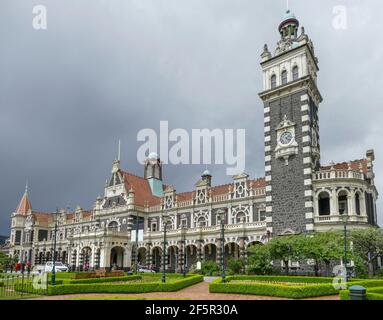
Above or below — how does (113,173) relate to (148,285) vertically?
above

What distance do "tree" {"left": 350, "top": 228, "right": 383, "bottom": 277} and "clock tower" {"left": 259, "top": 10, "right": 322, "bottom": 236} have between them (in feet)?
19.9

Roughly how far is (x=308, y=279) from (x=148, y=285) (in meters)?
12.7

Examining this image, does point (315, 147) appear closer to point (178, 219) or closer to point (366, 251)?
point (366, 251)

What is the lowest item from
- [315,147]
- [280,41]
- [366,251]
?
[366,251]

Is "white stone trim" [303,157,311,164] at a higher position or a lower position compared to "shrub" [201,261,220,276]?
higher

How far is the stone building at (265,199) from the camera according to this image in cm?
3906

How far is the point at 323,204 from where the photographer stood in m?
40.2

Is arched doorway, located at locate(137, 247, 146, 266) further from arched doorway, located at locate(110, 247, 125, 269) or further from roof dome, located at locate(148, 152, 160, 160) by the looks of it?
roof dome, located at locate(148, 152, 160, 160)

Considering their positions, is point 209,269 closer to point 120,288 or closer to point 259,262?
point 259,262

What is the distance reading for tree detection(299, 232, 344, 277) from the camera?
99.3ft

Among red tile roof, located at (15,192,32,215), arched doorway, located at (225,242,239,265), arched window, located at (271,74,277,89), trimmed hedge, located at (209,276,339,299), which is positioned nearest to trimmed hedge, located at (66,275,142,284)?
trimmed hedge, located at (209,276,339,299)

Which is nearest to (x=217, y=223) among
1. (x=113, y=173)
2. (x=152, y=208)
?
(x=152, y=208)
